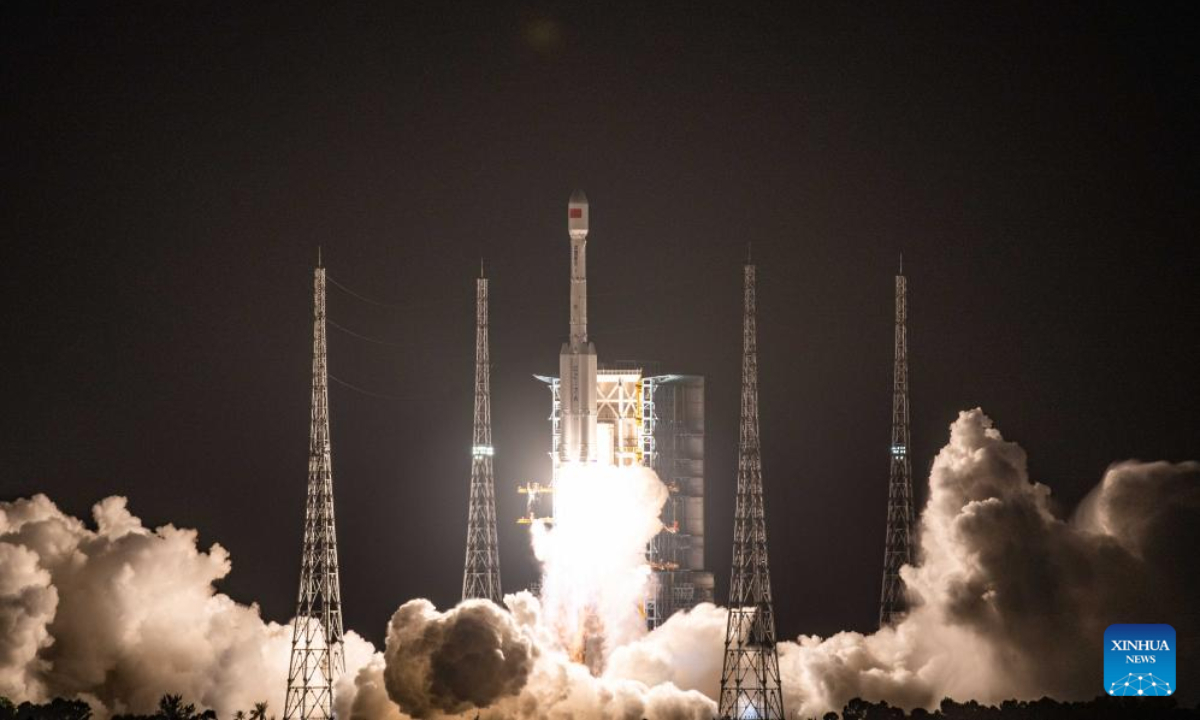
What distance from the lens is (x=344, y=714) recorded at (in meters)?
74.0

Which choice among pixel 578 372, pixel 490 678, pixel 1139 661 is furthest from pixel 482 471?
pixel 1139 661

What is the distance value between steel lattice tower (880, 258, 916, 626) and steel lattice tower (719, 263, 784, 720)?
5.74m

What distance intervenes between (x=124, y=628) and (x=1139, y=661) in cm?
2755

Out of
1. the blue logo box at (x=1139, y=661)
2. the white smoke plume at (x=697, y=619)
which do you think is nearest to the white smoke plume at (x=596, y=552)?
the white smoke plume at (x=697, y=619)

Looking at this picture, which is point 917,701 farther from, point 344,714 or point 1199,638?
A: point 344,714

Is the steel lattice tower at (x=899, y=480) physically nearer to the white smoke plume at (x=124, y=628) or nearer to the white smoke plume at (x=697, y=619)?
the white smoke plume at (x=697, y=619)

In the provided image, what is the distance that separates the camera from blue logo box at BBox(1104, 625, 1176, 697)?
244 feet

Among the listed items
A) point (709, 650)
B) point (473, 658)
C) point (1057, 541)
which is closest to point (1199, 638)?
point (1057, 541)

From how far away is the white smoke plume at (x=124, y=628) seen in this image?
77.7 metres

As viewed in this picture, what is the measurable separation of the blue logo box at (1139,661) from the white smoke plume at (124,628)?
2058 cm

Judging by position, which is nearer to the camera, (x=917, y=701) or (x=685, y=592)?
(x=917, y=701)

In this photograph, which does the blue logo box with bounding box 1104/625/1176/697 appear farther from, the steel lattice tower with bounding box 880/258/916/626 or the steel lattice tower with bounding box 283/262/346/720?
the steel lattice tower with bounding box 283/262/346/720

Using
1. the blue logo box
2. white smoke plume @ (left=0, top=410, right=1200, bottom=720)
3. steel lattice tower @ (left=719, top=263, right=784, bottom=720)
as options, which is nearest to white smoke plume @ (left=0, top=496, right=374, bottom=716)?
white smoke plume @ (left=0, top=410, right=1200, bottom=720)

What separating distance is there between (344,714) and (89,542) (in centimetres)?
1060
